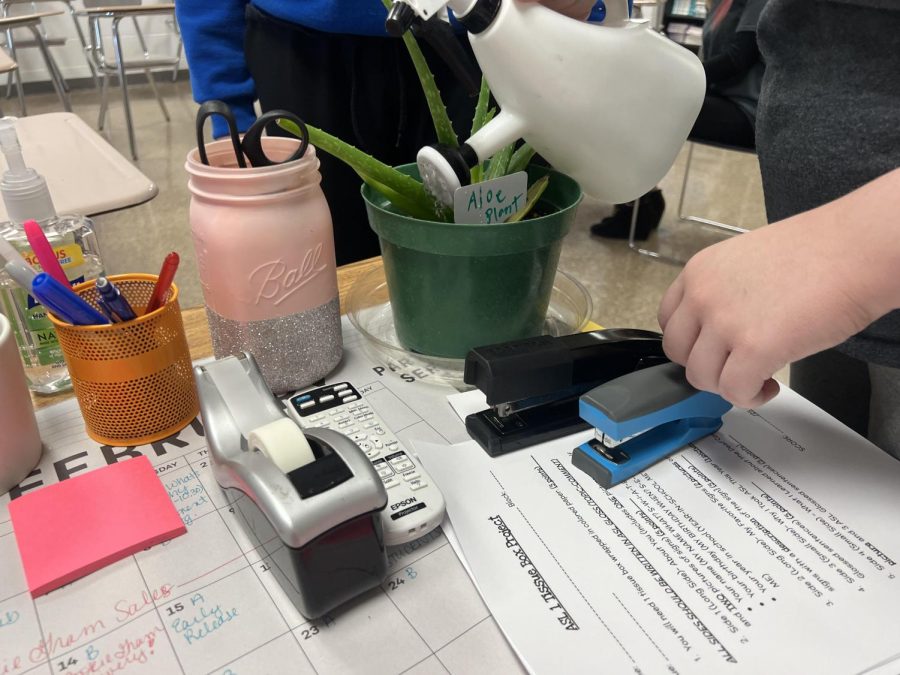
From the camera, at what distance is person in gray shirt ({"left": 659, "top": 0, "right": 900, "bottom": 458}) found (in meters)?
0.35

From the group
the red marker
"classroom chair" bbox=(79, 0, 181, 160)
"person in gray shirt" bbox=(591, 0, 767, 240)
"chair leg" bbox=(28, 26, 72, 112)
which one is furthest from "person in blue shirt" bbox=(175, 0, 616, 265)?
"chair leg" bbox=(28, 26, 72, 112)

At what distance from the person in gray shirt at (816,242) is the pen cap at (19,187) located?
1.57ft

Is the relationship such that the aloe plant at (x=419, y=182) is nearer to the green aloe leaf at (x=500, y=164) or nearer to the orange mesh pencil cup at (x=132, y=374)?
the green aloe leaf at (x=500, y=164)

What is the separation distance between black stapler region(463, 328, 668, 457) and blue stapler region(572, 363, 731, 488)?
36 millimetres

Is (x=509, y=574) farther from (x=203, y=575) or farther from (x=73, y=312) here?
(x=73, y=312)

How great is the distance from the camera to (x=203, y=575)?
36 centimetres

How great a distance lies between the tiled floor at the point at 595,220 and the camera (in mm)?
1862

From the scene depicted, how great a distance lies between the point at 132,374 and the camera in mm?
438

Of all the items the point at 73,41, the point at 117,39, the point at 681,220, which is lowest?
the point at 681,220

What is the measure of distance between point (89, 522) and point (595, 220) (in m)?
2.17

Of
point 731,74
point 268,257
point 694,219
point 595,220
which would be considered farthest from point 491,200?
point 694,219

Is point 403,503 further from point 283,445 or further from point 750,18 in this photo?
point 750,18

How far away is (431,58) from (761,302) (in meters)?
0.52

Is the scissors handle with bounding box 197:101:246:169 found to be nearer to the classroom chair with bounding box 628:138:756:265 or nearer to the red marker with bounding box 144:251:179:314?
the red marker with bounding box 144:251:179:314
